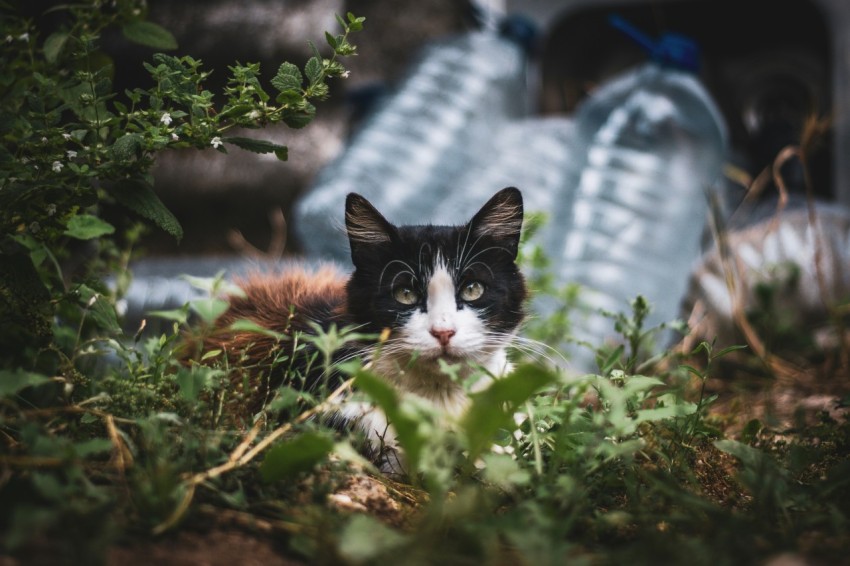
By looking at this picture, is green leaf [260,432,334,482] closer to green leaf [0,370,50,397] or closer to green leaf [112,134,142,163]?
green leaf [0,370,50,397]

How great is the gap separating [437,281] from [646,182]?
6.39 feet

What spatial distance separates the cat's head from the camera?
1.12m

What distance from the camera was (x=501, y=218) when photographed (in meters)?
1.22

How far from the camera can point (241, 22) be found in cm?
317

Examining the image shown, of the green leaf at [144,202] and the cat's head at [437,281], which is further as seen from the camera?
the cat's head at [437,281]

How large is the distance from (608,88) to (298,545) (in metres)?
2.68

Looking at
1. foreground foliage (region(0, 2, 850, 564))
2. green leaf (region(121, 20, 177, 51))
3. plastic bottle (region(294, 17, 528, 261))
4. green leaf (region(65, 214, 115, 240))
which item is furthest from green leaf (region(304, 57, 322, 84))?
plastic bottle (region(294, 17, 528, 261))

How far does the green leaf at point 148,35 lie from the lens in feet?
3.34

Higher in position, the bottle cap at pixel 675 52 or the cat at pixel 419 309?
the bottle cap at pixel 675 52

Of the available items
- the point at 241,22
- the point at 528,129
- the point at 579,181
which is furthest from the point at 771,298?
the point at 241,22

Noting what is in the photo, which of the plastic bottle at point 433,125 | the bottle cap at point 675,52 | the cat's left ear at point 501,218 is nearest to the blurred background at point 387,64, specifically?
the plastic bottle at point 433,125

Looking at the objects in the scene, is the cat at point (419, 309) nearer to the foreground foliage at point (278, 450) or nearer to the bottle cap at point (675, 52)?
the foreground foliage at point (278, 450)

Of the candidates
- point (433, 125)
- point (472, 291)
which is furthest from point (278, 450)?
point (433, 125)

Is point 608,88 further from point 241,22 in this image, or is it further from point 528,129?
point 241,22
